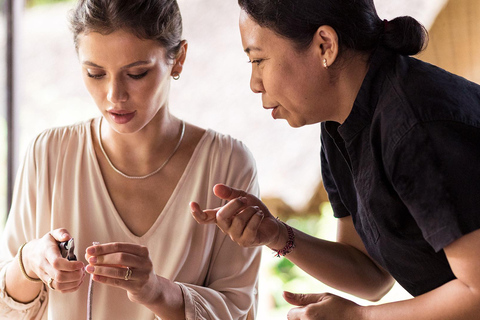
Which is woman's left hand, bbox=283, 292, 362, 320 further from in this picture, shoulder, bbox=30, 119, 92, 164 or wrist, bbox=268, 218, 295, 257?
shoulder, bbox=30, 119, 92, 164

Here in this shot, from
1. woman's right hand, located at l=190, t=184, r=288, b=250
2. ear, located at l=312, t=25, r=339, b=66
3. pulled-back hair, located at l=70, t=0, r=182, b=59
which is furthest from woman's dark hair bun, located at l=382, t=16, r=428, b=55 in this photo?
pulled-back hair, located at l=70, t=0, r=182, b=59

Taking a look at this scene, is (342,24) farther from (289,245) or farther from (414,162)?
(289,245)

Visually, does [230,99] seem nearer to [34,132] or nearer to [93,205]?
[34,132]

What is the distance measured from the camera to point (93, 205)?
1881 millimetres

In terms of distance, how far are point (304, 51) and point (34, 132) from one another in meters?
2.58

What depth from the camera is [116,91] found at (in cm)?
164

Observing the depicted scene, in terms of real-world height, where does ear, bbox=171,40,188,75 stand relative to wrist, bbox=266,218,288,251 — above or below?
above

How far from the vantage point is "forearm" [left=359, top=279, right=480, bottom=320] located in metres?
1.12

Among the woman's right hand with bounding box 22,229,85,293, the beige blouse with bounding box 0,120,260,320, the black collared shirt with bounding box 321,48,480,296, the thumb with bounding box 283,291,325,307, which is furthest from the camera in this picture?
the beige blouse with bounding box 0,120,260,320

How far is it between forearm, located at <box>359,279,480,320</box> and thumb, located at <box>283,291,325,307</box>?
6.0 inches

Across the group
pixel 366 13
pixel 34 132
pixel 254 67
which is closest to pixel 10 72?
pixel 34 132

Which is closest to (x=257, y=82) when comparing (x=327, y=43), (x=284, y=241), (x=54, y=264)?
(x=327, y=43)

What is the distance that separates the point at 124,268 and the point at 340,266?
0.61 metres

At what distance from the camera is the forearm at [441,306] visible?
3.68 feet
